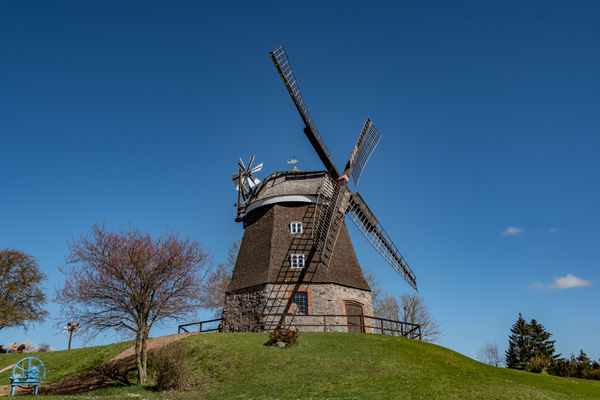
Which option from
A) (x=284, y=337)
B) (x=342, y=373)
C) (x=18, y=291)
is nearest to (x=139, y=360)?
(x=284, y=337)

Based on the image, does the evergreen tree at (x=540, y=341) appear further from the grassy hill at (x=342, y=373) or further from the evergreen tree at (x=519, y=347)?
the grassy hill at (x=342, y=373)

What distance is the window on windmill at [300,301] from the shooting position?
2512 cm

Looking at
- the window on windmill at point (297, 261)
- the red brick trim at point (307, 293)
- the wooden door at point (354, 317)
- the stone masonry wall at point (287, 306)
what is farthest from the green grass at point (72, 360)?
the wooden door at point (354, 317)

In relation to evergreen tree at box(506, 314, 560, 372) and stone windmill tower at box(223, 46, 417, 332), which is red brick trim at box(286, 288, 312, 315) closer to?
stone windmill tower at box(223, 46, 417, 332)

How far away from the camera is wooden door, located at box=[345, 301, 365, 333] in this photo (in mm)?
25691

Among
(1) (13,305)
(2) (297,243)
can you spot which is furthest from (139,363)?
(1) (13,305)

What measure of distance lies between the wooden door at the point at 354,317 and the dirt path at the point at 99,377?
10.2m

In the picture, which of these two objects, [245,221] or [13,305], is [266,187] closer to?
[245,221]

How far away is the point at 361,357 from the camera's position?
18.6 meters

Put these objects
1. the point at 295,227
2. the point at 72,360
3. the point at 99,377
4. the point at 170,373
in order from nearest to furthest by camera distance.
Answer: the point at 170,373
the point at 99,377
the point at 72,360
the point at 295,227

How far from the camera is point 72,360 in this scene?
85.6 feet

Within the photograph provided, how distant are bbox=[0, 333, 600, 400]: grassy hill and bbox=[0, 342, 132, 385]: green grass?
637cm

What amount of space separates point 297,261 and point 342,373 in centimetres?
1066

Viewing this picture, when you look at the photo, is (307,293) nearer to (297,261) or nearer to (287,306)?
(287,306)
